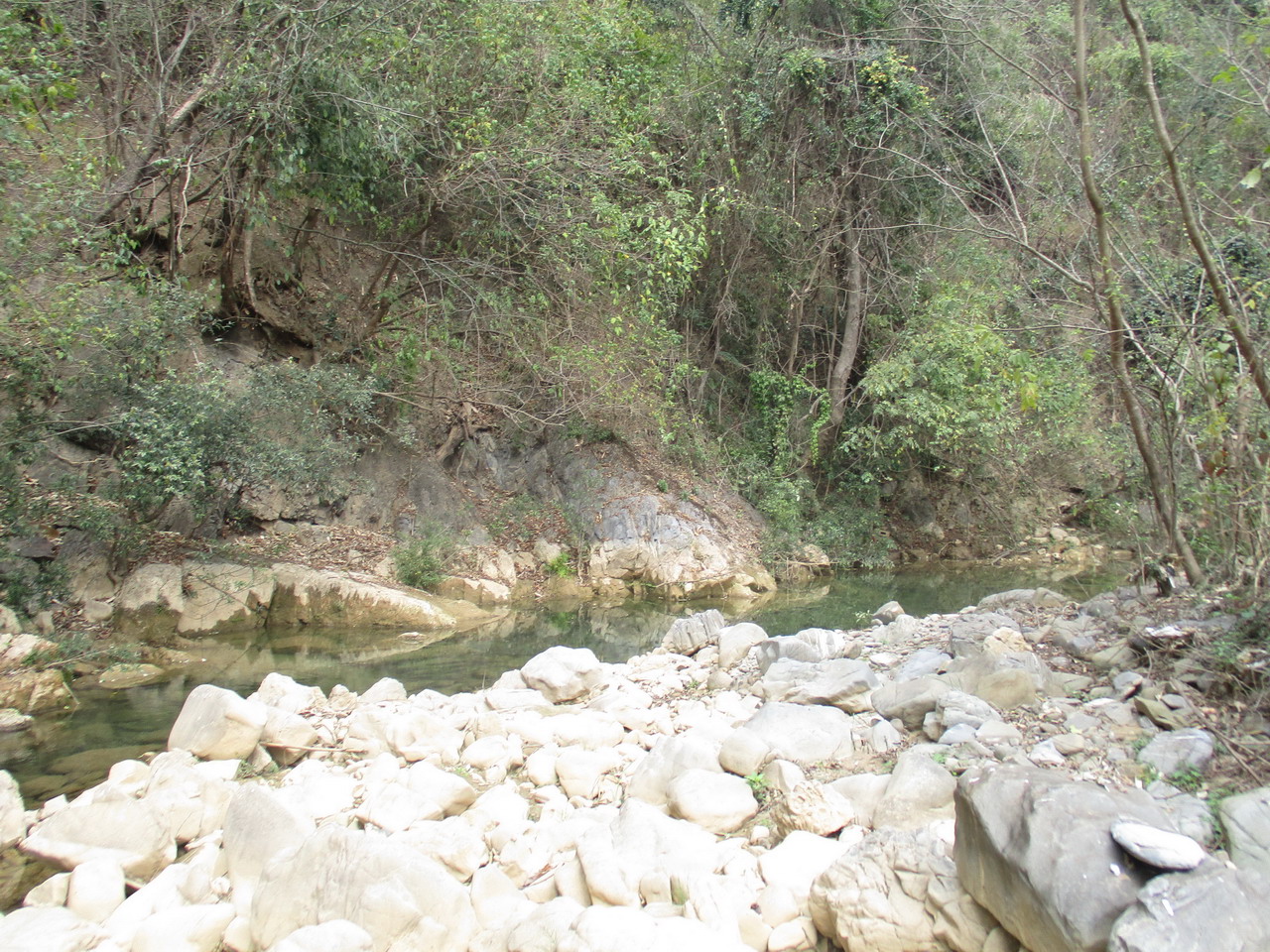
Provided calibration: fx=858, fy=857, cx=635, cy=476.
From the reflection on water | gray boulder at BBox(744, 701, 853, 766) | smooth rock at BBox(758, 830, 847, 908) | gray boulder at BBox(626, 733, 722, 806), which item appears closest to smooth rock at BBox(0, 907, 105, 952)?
the reflection on water

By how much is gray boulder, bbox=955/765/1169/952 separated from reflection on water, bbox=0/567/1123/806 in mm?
4851

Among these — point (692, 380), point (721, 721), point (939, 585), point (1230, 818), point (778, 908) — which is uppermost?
point (1230, 818)

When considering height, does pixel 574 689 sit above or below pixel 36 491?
above

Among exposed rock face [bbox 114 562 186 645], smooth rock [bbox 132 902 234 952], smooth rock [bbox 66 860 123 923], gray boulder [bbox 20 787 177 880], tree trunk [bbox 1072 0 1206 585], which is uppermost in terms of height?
tree trunk [bbox 1072 0 1206 585]

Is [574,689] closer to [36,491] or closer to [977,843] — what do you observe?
[977,843]

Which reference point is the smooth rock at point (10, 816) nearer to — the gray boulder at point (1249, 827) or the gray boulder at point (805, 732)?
the gray boulder at point (805, 732)

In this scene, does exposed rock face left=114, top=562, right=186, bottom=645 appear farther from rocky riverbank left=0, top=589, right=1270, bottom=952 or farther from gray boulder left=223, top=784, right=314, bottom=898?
gray boulder left=223, top=784, right=314, bottom=898

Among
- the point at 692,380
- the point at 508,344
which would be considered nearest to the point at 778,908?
the point at 508,344

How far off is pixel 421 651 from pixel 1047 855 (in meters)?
6.77

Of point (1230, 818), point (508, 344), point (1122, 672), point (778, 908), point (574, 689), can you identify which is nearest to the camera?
point (1230, 818)

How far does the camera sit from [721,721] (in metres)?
5.23

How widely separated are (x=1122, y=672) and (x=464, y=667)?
5355 mm

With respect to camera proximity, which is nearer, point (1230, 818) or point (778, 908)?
point (1230, 818)

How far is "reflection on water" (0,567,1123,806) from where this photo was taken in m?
5.68
